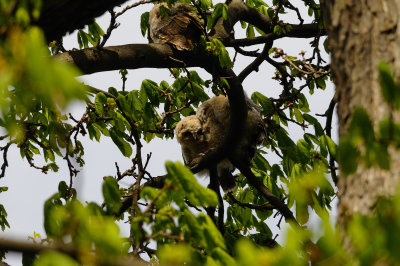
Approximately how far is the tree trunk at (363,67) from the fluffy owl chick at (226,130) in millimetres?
3291

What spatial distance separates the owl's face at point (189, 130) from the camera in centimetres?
555

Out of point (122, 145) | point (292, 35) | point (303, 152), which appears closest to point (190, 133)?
point (122, 145)

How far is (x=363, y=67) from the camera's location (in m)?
1.72

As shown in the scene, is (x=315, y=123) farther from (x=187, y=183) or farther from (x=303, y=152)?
(x=187, y=183)

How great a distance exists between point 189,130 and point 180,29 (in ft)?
4.02

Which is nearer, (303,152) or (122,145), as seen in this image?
(303,152)

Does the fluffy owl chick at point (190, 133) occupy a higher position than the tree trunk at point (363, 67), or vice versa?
the fluffy owl chick at point (190, 133)

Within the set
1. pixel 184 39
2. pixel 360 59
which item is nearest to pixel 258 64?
pixel 184 39

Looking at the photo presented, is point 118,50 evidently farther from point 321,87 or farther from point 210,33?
point 321,87

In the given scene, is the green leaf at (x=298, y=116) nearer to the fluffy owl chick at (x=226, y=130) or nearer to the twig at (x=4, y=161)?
the fluffy owl chick at (x=226, y=130)

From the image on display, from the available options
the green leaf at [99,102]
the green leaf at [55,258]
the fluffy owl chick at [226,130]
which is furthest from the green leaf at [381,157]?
the fluffy owl chick at [226,130]

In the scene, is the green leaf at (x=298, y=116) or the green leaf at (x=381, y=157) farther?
the green leaf at (x=298, y=116)

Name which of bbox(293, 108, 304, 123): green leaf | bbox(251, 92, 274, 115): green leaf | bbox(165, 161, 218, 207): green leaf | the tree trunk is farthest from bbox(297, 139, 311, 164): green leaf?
bbox(165, 161, 218, 207): green leaf

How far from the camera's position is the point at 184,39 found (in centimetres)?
468
